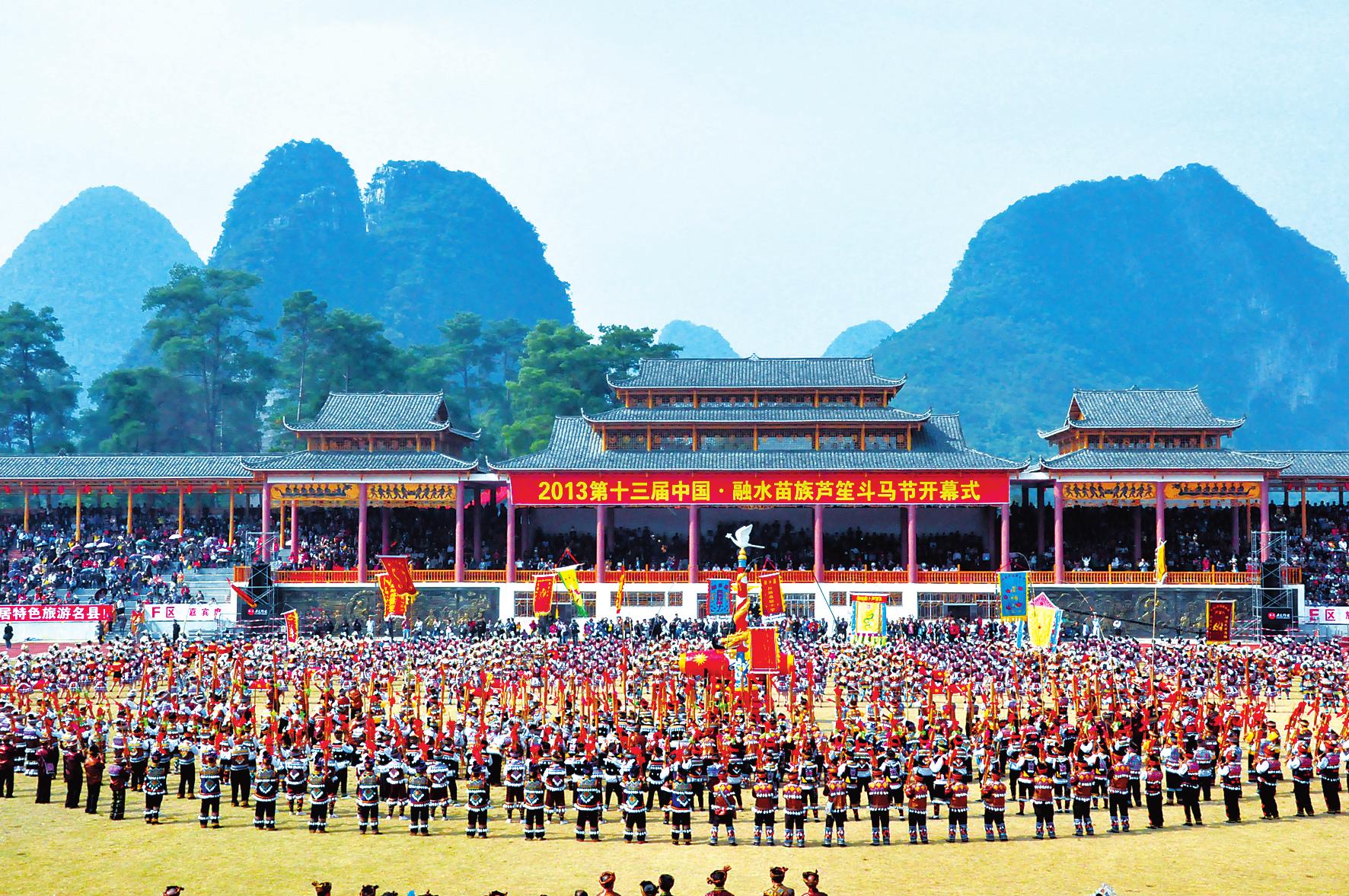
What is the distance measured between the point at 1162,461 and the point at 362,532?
3136 centimetres

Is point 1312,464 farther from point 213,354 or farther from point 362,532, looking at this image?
point 213,354

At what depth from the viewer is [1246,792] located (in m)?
24.4

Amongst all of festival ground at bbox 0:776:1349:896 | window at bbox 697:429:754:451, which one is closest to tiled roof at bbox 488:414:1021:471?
window at bbox 697:429:754:451

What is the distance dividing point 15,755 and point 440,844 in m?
9.75

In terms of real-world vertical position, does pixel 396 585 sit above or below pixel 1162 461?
below

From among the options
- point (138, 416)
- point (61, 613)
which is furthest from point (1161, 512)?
point (138, 416)

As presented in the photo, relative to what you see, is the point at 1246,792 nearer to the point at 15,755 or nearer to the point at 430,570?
the point at 15,755

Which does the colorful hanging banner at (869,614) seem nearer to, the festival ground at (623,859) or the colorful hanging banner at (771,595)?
the colorful hanging banner at (771,595)

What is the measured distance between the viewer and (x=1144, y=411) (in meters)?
58.4

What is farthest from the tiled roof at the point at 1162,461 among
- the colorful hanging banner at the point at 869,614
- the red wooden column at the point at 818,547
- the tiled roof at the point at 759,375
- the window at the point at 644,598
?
the window at the point at 644,598

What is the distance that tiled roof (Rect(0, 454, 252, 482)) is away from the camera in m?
59.6

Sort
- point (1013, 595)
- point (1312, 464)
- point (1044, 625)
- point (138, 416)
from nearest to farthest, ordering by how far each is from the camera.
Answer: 1. point (1044, 625)
2. point (1013, 595)
3. point (1312, 464)
4. point (138, 416)

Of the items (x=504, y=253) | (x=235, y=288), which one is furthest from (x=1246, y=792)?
(x=504, y=253)

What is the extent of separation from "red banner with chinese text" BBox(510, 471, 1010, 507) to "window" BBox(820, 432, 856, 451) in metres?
3.70
